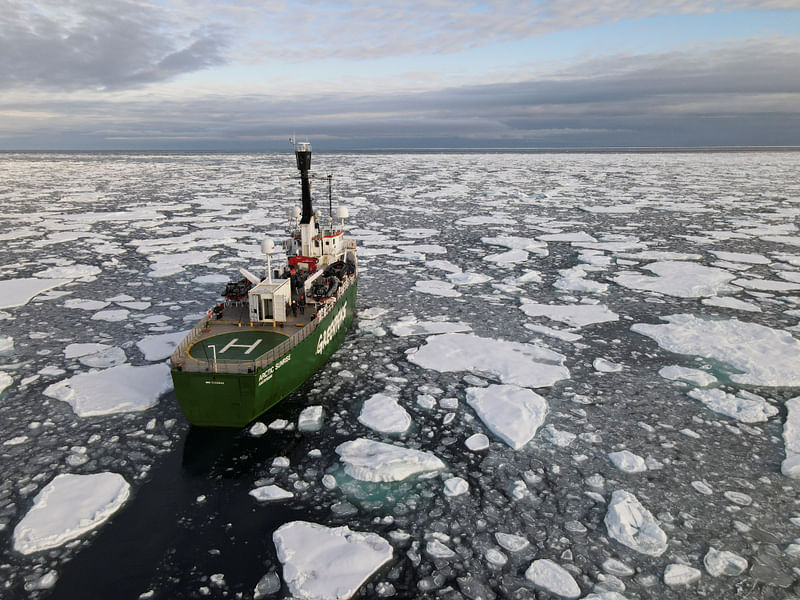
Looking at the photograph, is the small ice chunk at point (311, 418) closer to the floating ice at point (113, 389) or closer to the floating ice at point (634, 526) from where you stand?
the floating ice at point (113, 389)

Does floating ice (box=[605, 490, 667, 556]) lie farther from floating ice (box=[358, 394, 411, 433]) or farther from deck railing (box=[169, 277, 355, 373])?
deck railing (box=[169, 277, 355, 373])

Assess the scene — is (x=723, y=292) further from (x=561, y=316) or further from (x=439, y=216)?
(x=439, y=216)

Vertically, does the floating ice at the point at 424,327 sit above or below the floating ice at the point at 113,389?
below

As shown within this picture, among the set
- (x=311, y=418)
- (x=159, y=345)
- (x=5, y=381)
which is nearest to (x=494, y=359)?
(x=311, y=418)

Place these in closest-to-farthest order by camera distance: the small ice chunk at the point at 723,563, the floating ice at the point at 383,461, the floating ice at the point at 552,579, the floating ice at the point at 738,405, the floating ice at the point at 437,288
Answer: the floating ice at the point at 552,579
the small ice chunk at the point at 723,563
the floating ice at the point at 383,461
the floating ice at the point at 738,405
the floating ice at the point at 437,288

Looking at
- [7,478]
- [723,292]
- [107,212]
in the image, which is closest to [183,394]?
[7,478]

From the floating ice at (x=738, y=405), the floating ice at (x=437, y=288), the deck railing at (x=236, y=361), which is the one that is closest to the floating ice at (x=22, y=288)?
the deck railing at (x=236, y=361)
